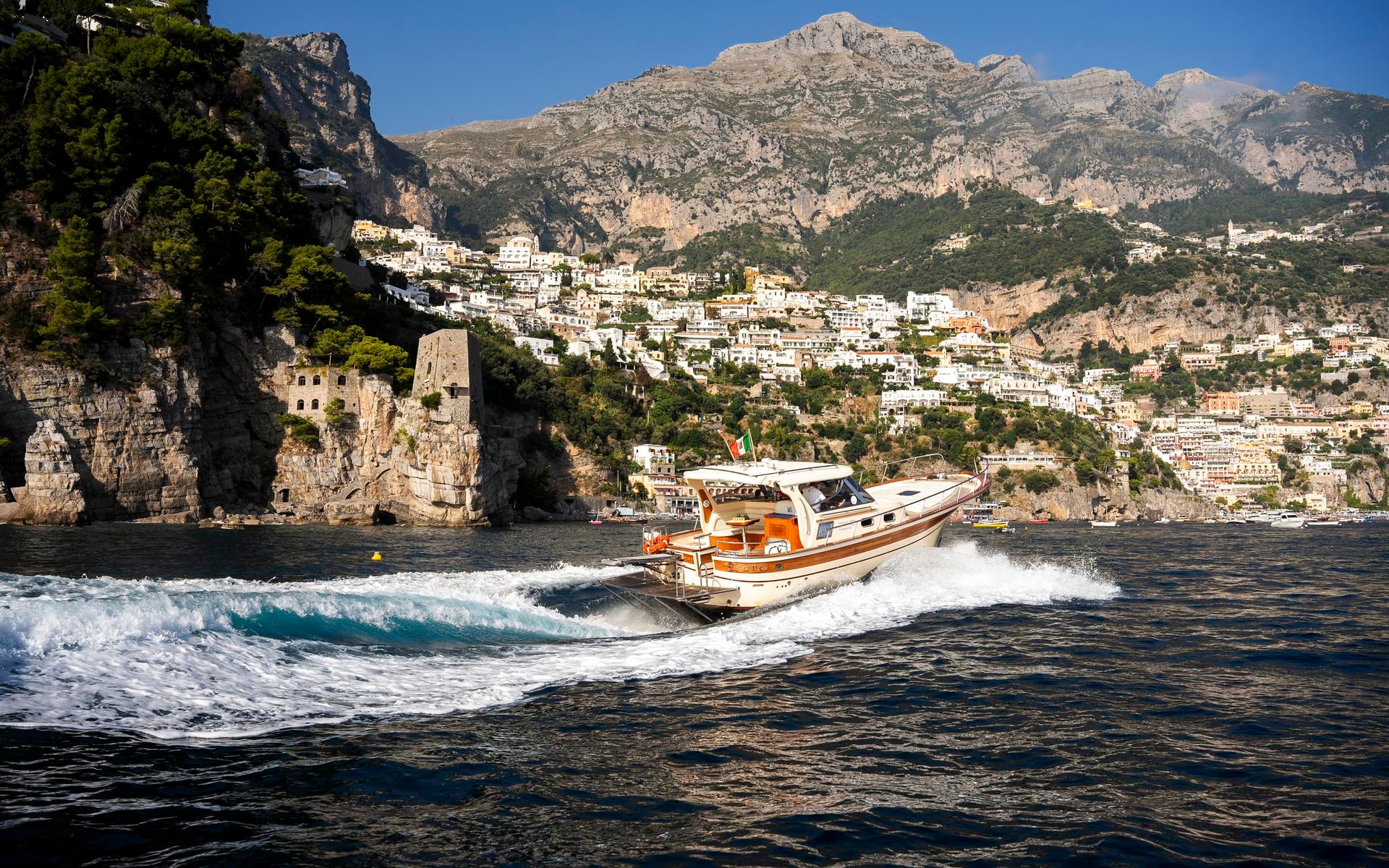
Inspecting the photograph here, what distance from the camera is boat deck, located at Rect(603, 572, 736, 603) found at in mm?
14891

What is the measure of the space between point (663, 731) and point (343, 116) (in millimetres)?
172706

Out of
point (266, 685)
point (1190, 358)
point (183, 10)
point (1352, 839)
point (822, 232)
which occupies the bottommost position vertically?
point (1352, 839)

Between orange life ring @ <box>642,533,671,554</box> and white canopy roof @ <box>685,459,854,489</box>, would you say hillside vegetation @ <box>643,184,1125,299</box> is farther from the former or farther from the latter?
orange life ring @ <box>642,533,671,554</box>

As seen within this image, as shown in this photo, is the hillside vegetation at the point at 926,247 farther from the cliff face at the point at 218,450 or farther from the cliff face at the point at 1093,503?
the cliff face at the point at 218,450

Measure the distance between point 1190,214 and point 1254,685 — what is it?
20462 centimetres

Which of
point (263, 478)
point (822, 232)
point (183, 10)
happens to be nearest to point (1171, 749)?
point (263, 478)

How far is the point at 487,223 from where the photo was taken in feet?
559

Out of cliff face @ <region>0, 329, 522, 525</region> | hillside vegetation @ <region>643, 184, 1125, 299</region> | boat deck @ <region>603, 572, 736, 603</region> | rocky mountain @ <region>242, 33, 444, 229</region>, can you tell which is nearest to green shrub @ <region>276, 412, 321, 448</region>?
cliff face @ <region>0, 329, 522, 525</region>

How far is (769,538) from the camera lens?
1666 centimetres

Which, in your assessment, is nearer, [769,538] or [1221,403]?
[769,538]

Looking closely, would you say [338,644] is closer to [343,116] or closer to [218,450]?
[218,450]

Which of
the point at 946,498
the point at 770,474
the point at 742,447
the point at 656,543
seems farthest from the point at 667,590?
the point at 946,498

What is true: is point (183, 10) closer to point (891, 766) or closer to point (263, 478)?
point (263, 478)

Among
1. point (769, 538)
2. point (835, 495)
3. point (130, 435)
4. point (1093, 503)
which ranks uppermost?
point (130, 435)
